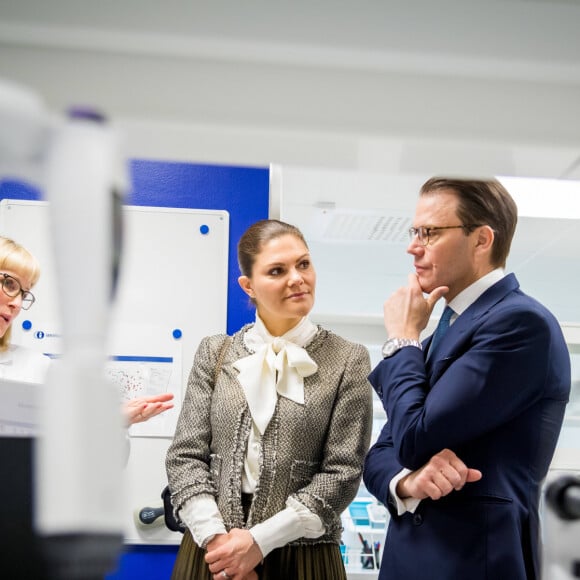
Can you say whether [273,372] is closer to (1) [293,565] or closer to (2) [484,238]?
(1) [293,565]

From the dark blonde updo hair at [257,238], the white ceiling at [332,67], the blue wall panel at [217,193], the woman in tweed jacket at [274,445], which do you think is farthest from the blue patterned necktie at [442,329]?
the white ceiling at [332,67]

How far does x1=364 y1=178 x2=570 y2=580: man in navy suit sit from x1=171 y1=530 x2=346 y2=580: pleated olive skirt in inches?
12.0

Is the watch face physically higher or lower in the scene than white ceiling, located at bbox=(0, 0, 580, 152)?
lower

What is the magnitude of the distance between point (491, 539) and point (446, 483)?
4.6 inches

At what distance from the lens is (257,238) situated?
1.93m

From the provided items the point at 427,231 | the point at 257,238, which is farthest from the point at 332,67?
the point at 257,238

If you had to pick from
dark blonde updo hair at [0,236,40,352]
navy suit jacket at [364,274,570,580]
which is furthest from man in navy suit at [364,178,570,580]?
dark blonde updo hair at [0,236,40,352]

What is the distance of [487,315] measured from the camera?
1319 millimetres

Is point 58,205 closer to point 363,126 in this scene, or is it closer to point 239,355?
point 363,126

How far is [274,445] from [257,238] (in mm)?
568

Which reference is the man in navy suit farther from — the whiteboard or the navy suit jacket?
the whiteboard

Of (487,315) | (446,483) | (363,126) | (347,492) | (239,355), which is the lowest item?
(347,492)

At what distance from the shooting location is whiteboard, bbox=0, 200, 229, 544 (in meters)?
2.33

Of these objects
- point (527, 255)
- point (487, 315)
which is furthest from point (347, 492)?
point (527, 255)
